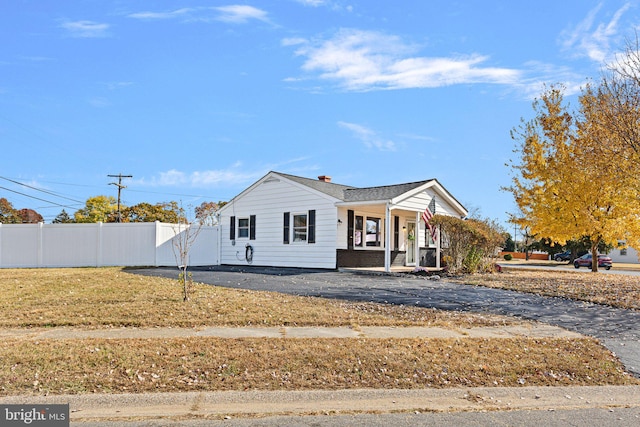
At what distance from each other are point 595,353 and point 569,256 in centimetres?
4774

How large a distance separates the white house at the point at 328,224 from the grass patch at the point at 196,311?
825 cm

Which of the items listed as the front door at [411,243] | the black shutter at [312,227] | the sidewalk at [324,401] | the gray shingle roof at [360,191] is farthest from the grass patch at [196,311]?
the front door at [411,243]

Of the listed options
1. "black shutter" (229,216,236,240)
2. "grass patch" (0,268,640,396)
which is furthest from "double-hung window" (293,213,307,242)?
"grass patch" (0,268,640,396)

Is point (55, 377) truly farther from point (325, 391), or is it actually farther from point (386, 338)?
point (386, 338)

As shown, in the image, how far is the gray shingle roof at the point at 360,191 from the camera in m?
20.1

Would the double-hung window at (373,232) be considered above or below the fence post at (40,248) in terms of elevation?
above

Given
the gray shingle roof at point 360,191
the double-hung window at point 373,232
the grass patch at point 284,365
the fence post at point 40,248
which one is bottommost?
the grass patch at point 284,365

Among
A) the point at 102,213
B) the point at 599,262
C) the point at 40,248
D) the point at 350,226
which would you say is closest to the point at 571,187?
the point at 350,226

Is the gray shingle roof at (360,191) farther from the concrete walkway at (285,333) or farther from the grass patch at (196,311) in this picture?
the concrete walkway at (285,333)

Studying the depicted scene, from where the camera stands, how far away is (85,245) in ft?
77.2

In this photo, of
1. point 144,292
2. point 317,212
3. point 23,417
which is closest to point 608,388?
point 23,417

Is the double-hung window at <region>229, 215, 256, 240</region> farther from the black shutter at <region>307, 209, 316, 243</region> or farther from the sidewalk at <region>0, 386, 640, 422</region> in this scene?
the sidewalk at <region>0, 386, 640, 422</region>

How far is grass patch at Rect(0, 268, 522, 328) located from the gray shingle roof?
359 inches

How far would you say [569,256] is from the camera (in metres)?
49.5
